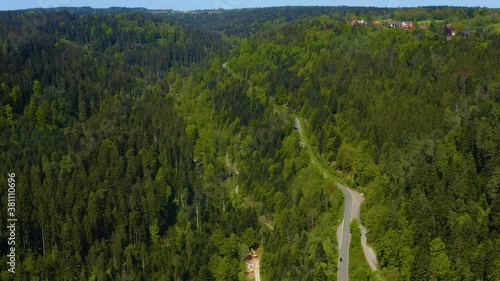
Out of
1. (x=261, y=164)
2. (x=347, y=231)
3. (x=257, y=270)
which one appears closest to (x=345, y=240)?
(x=347, y=231)

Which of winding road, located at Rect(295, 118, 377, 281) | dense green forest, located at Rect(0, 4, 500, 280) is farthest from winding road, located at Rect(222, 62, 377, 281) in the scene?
dense green forest, located at Rect(0, 4, 500, 280)

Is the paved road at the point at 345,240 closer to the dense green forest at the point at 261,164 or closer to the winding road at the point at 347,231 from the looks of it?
the winding road at the point at 347,231

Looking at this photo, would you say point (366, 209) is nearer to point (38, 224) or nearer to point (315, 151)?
point (315, 151)

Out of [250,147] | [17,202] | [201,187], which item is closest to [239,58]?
[250,147]

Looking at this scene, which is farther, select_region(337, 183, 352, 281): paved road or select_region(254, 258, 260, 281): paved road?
select_region(254, 258, 260, 281): paved road

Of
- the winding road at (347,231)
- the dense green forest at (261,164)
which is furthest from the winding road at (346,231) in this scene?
the dense green forest at (261,164)

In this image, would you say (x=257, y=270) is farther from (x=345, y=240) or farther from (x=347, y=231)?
(x=347, y=231)

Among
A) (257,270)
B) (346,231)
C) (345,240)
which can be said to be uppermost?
(346,231)

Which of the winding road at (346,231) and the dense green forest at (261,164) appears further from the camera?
the dense green forest at (261,164)

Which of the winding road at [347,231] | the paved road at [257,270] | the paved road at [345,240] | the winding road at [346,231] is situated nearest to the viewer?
the paved road at [345,240]

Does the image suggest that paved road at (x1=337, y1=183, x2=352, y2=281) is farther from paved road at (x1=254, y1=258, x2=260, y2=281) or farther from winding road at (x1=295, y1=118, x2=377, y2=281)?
paved road at (x1=254, y1=258, x2=260, y2=281)
